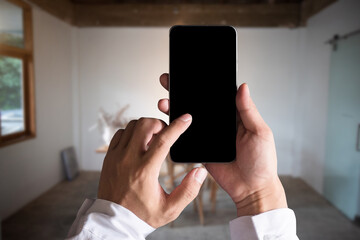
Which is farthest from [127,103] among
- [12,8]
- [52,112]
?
[12,8]

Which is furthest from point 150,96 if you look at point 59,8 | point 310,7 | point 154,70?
point 310,7

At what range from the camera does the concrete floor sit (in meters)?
1.65

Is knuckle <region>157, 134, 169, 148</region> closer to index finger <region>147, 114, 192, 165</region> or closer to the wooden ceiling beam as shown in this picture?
index finger <region>147, 114, 192, 165</region>

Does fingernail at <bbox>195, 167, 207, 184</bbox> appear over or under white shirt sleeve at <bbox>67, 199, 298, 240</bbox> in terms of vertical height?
over

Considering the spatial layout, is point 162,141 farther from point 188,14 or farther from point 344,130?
point 188,14

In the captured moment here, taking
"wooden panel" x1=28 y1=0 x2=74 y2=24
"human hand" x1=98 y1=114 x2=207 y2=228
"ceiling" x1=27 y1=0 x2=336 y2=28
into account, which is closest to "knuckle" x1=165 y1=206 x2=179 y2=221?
"human hand" x1=98 y1=114 x2=207 y2=228

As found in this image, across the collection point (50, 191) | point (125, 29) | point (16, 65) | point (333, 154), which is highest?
point (125, 29)

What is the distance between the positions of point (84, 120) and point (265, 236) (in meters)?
2.88

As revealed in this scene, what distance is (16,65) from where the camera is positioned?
6.48 feet

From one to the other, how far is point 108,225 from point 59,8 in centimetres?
275

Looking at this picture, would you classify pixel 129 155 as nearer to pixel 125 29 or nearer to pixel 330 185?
pixel 330 185

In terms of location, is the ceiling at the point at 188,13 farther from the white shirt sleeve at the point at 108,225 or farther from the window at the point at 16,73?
the white shirt sleeve at the point at 108,225

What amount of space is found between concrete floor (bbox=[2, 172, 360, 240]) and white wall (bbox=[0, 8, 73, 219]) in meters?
0.13

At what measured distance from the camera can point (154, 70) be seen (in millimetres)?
2883
